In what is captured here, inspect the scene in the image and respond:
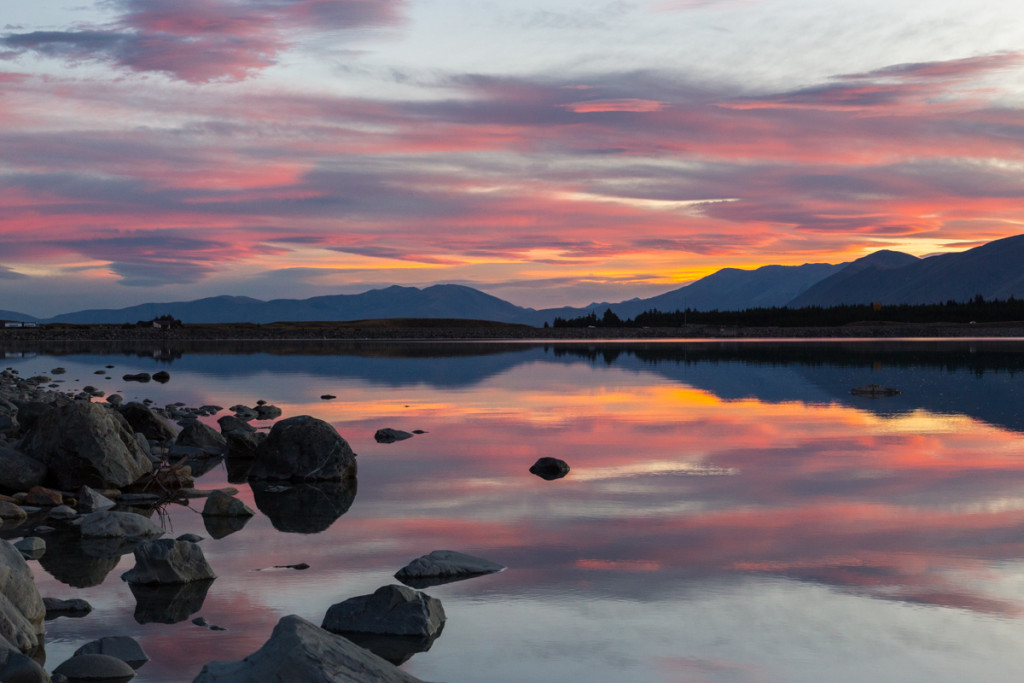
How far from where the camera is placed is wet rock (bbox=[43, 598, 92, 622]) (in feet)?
39.3

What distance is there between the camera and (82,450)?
20328 millimetres

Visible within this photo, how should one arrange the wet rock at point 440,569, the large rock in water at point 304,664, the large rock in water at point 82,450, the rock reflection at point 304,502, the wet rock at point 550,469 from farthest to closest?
the wet rock at point 550,469 → the large rock in water at point 82,450 → the rock reflection at point 304,502 → the wet rock at point 440,569 → the large rock in water at point 304,664

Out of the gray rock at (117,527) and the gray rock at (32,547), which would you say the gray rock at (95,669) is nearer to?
the gray rock at (32,547)

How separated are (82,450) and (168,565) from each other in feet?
27.1

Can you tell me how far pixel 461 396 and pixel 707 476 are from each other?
25274 mm

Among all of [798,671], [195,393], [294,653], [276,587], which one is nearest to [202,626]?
[276,587]

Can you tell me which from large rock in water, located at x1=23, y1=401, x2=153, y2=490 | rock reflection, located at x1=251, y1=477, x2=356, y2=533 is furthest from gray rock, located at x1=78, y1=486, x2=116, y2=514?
rock reflection, located at x1=251, y1=477, x2=356, y2=533

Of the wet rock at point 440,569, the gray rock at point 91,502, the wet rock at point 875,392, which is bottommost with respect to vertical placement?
the wet rock at point 440,569

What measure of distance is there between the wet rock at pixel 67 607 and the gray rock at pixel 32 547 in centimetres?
295

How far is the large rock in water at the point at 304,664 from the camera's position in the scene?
8.20m

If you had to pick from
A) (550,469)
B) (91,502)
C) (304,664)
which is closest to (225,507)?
(91,502)

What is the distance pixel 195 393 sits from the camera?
49438 millimetres

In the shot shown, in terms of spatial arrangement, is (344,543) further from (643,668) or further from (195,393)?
(195,393)

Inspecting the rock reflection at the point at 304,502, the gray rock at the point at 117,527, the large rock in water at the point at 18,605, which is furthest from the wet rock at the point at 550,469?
the large rock in water at the point at 18,605
